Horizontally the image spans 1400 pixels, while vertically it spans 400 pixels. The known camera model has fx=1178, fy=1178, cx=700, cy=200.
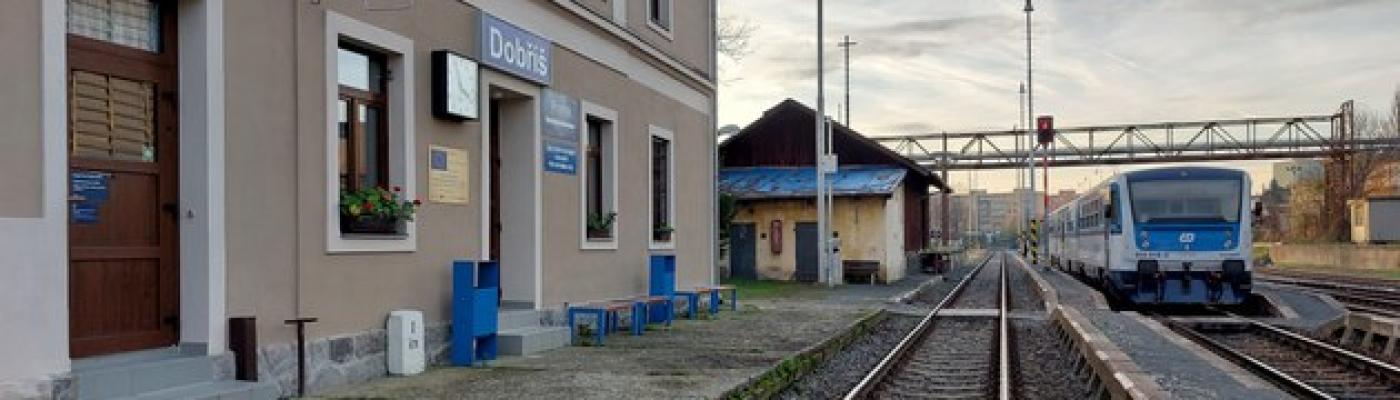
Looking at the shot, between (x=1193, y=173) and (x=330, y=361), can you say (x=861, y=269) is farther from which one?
(x=330, y=361)

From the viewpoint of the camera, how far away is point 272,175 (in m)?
8.70

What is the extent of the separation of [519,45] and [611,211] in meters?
3.61

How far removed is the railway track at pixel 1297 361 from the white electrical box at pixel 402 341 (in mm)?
7913

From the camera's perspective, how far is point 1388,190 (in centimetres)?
6159

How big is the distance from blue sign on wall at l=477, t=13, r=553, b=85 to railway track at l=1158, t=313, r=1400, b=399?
8239mm

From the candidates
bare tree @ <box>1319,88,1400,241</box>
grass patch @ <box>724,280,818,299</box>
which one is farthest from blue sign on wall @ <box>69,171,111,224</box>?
bare tree @ <box>1319,88,1400,241</box>

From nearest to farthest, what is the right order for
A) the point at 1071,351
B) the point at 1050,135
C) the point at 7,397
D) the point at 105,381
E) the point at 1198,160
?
the point at 7,397 → the point at 105,381 → the point at 1071,351 → the point at 1050,135 → the point at 1198,160

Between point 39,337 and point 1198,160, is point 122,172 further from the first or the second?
point 1198,160

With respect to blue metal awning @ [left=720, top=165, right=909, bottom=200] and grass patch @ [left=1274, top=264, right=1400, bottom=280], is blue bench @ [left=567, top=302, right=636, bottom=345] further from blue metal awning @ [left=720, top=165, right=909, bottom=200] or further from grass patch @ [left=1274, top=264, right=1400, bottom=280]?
grass patch @ [left=1274, top=264, right=1400, bottom=280]

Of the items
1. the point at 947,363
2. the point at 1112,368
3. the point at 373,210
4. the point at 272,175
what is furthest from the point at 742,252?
the point at 272,175

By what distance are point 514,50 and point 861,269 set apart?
76.2 feet

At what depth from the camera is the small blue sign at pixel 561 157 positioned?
→ 1351cm

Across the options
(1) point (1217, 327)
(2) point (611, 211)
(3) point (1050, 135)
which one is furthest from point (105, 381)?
(3) point (1050, 135)

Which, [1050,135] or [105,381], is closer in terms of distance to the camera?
[105,381]
